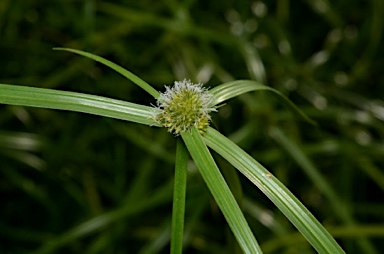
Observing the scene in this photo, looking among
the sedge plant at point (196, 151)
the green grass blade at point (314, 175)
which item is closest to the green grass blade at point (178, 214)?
the sedge plant at point (196, 151)

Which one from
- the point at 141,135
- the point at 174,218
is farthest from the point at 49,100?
the point at 141,135

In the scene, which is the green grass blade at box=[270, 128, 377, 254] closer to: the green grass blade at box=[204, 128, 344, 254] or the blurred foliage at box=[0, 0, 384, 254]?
the blurred foliage at box=[0, 0, 384, 254]

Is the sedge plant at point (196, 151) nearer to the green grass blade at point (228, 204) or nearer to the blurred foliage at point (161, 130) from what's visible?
the green grass blade at point (228, 204)

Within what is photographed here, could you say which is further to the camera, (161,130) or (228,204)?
(161,130)

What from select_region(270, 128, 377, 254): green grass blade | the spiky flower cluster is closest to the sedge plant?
the spiky flower cluster

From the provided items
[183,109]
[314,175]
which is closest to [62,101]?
[183,109]

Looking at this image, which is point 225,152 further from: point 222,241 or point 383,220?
point 383,220

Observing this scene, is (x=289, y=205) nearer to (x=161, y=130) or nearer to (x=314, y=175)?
(x=314, y=175)
